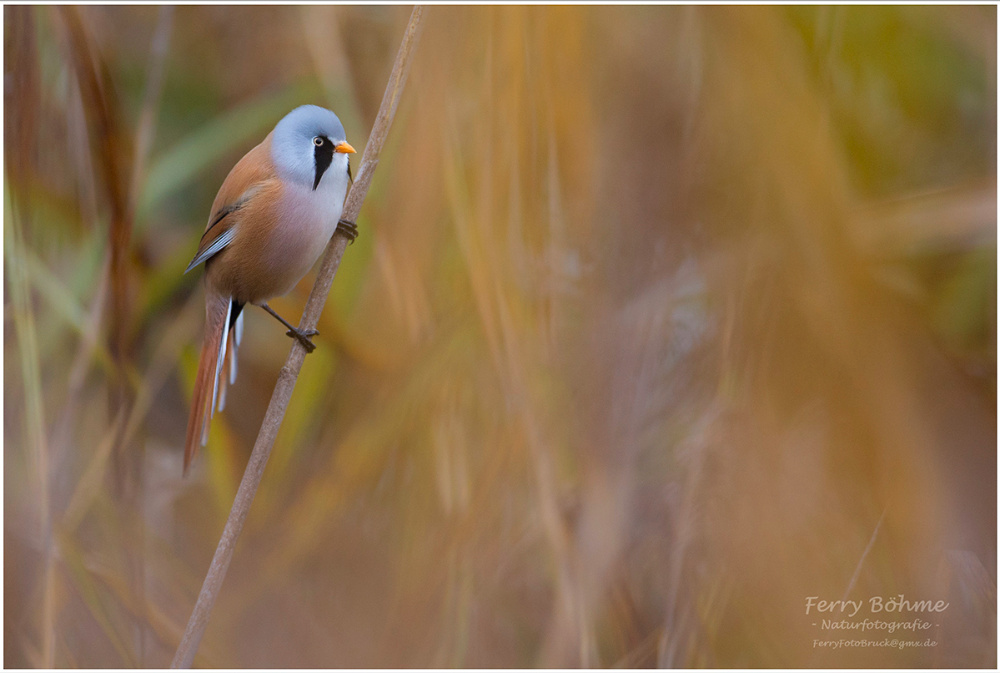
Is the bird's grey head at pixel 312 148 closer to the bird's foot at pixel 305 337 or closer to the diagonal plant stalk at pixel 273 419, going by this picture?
the diagonal plant stalk at pixel 273 419

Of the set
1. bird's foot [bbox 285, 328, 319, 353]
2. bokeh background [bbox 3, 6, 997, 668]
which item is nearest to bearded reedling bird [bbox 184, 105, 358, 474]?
bird's foot [bbox 285, 328, 319, 353]

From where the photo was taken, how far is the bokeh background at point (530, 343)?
3.75ft

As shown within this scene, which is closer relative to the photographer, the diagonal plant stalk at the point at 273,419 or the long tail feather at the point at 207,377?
the diagonal plant stalk at the point at 273,419

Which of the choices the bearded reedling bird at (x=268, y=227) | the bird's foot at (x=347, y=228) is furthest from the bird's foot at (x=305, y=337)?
the bird's foot at (x=347, y=228)

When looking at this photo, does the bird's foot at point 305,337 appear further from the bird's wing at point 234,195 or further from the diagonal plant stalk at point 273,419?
the bird's wing at point 234,195

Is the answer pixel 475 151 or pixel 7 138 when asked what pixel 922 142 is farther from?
pixel 7 138

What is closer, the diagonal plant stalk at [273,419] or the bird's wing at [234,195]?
the diagonal plant stalk at [273,419]

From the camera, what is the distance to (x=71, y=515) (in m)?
1.28

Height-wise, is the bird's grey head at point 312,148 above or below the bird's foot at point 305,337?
above

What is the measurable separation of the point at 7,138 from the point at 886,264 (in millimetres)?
1706

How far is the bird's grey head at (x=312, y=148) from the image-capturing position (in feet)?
3.72

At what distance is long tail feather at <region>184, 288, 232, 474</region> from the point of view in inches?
44.6

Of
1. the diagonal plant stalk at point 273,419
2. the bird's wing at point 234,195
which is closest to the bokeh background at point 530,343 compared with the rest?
the bird's wing at point 234,195

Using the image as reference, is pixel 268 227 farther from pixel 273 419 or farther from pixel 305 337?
pixel 273 419
